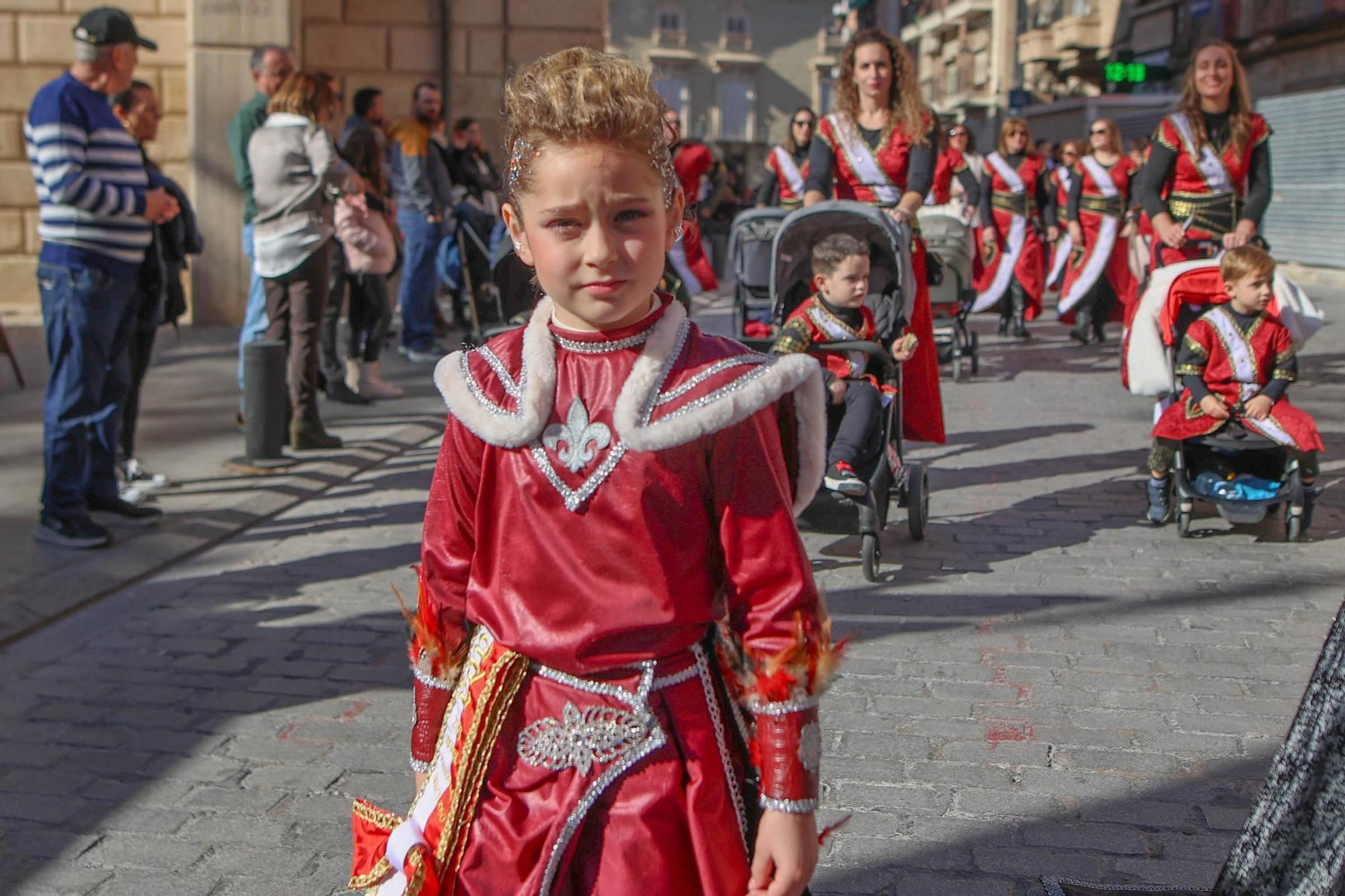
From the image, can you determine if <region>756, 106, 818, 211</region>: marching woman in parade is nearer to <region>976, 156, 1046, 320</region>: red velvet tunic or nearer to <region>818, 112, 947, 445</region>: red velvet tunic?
<region>976, 156, 1046, 320</region>: red velvet tunic

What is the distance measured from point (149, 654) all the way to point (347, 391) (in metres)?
5.35

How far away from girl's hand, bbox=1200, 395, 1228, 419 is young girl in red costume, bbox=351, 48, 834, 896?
16.4ft

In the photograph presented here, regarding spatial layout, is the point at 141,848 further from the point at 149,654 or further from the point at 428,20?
the point at 428,20

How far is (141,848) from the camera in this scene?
366 centimetres

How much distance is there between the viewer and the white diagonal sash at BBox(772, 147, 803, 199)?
40.3 feet

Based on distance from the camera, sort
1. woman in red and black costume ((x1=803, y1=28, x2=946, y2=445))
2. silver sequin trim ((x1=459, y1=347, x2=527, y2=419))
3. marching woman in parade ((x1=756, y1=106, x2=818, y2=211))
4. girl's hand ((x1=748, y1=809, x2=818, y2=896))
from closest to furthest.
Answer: girl's hand ((x1=748, y1=809, x2=818, y2=896))
silver sequin trim ((x1=459, y1=347, x2=527, y2=419))
woman in red and black costume ((x1=803, y1=28, x2=946, y2=445))
marching woman in parade ((x1=756, y1=106, x2=818, y2=211))

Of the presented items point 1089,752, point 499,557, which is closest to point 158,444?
point 1089,752

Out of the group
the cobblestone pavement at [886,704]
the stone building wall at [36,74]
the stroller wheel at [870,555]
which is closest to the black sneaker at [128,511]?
the cobblestone pavement at [886,704]

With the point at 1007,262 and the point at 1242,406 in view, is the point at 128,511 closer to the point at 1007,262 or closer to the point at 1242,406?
the point at 1242,406

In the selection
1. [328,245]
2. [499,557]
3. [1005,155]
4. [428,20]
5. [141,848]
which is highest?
[428,20]

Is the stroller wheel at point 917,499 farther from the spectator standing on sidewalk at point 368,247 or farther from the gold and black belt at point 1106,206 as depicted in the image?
the gold and black belt at point 1106,206

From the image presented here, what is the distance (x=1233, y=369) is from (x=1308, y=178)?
66.7 ft

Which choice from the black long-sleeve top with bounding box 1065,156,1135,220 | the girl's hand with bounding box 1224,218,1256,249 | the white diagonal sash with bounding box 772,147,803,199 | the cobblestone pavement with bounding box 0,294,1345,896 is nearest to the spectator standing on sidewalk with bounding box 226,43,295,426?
the cobblestone pavement with bounding box 0,294,1345,896

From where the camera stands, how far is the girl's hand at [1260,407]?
261 inches
